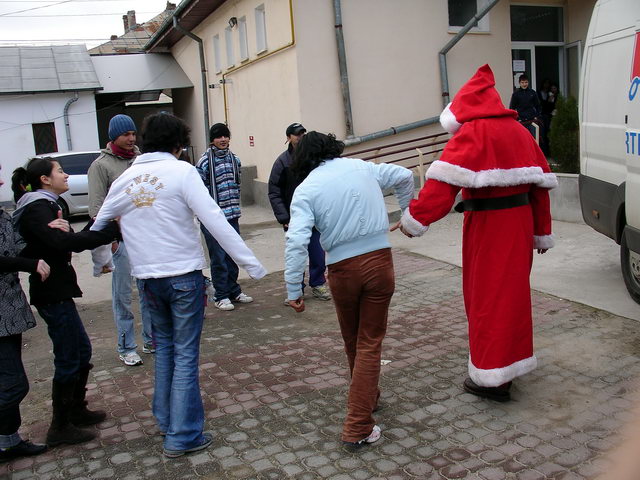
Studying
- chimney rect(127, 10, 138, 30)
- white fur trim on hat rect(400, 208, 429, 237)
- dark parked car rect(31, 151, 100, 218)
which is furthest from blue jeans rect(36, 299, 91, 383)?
chimney rect(127, 10, 138, 30)

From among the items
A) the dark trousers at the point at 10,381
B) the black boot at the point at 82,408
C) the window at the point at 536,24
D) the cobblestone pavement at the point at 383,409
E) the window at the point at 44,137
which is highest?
the window at the point at 536,24

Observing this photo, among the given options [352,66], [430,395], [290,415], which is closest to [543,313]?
[430,395]

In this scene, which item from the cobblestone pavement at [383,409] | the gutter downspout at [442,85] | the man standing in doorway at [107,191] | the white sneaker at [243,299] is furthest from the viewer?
the gutter downspout at [442,85]

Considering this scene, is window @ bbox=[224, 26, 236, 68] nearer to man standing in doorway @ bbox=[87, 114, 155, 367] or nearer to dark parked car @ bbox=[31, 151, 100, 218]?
dark parked car @ bbox=[31, 151, 100, 218]

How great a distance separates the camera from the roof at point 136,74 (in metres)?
22.2

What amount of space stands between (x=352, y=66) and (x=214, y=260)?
23.3ft

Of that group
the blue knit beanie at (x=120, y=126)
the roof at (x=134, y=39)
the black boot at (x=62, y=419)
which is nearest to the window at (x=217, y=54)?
the blue knit beanie at (x=120, y=126)

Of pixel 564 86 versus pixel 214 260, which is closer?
pixel 214 260

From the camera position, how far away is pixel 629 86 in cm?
558

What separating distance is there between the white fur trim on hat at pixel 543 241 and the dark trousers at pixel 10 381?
3170 mm

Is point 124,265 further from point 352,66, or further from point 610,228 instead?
point 352,66

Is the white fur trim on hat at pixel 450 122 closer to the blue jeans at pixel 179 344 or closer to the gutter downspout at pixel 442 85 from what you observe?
the blue jeans at pixel 179 344

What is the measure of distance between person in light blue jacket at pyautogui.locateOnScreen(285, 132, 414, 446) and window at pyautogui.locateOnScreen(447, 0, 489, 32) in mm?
10934

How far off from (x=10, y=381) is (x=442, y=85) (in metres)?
11.4
